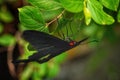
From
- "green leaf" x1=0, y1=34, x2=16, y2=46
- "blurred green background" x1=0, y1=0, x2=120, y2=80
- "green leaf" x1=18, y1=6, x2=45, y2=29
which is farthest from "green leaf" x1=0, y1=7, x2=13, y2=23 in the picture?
"green leaf" x1=18, y1=6, x2=45, y2=29

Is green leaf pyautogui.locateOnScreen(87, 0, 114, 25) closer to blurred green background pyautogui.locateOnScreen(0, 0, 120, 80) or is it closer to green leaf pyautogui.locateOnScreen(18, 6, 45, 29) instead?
blurred green background pyautogui.locateOnScreen(0, 0, 120, 80)

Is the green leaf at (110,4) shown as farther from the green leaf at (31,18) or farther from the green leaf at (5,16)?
the green leaf at (5,16)

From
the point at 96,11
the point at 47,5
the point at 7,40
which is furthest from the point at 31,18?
the point at 7,40

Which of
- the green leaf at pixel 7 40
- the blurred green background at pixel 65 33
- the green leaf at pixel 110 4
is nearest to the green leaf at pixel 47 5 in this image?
the blurred green background at pixel 65 33

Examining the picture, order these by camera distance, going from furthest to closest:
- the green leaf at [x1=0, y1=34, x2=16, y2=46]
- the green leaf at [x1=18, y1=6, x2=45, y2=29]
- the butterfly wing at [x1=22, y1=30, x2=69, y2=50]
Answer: the green leaf at [x1=0, y1=34, x2=16, y2=46], the green leaf at [x1=18, y1=6, x2=45, y2=29], the butterfly wing at [x1=22, y1=30, x2=69, y2=50]

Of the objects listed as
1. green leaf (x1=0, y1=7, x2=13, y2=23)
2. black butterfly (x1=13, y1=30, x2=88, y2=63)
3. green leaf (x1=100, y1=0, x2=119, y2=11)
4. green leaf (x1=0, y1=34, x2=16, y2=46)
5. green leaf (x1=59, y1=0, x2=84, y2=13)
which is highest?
green leaf (x1=59, y1=0, x2=84, y2=13)

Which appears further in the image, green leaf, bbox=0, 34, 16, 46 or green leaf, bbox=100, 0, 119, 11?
green leaf, bbox=0, 34, 16, 46
